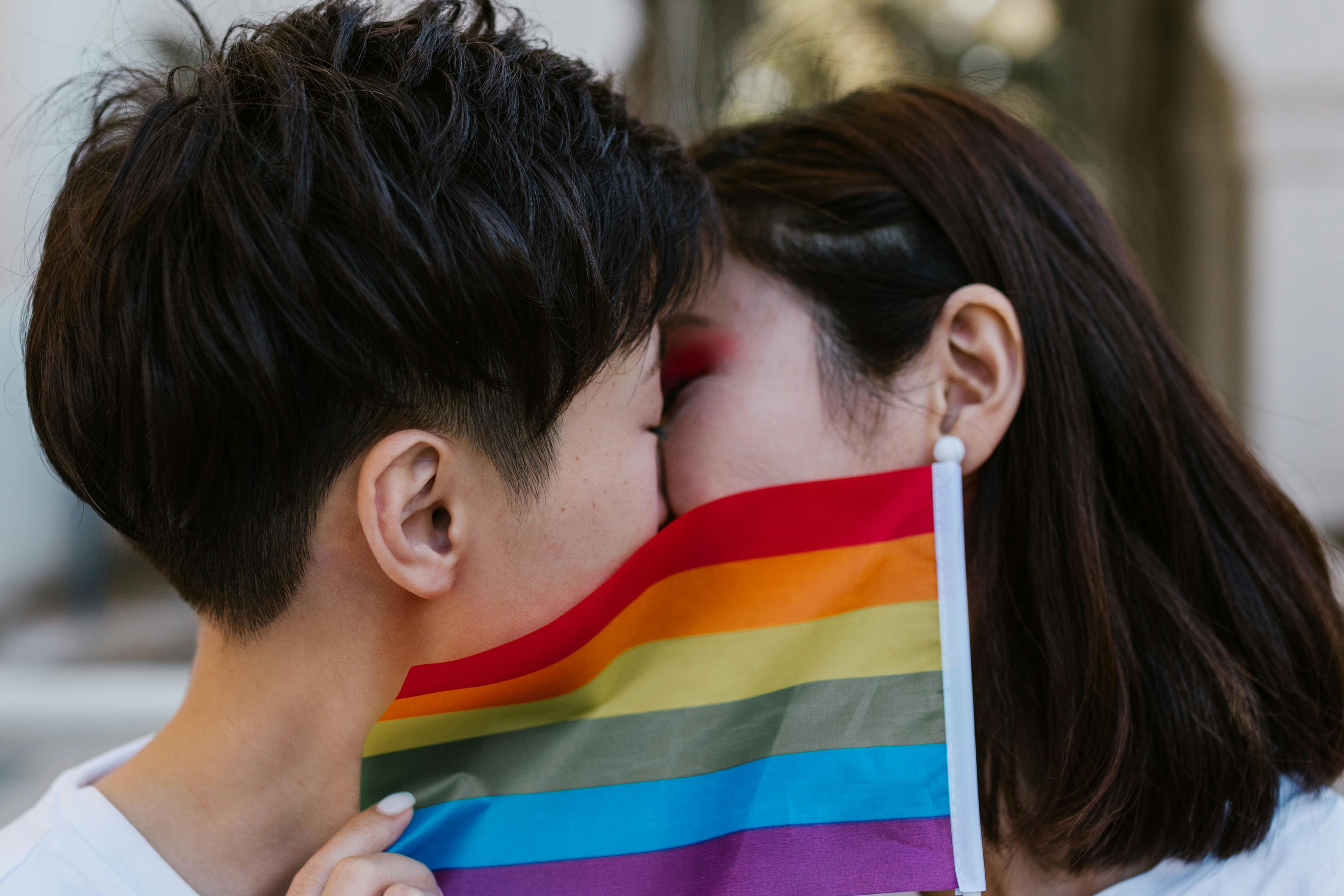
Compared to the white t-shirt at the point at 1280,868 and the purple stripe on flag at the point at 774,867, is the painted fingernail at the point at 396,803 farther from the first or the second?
the white t-shirt at the point at 1280,868

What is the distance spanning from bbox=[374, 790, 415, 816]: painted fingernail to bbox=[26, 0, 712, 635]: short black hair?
0.29 m

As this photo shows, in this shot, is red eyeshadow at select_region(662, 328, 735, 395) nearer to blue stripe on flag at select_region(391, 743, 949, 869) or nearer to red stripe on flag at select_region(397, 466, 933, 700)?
red stripe on flag at select_region(397, 466, 933, 700)

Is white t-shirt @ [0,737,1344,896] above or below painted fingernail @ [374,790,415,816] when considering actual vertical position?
below

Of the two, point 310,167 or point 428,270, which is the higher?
point 310,167

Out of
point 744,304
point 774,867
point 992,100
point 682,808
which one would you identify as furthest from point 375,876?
point 992,100

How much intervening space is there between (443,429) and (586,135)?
1.45ft

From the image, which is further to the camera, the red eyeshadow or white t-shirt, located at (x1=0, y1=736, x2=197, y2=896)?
the red eyeshadow

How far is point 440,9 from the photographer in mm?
1250

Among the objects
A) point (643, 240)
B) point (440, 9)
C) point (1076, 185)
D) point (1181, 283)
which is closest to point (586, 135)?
point (643, 240)

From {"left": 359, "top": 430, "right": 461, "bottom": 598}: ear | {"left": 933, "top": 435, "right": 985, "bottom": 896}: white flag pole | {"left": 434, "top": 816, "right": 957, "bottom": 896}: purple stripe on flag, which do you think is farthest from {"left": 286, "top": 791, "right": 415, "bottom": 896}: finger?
{"left": 933, "top": 435, "right": 985, "bottom": 896}: white flag pole

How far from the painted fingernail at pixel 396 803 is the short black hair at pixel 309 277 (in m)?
0.29

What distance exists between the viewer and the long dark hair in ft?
4.51

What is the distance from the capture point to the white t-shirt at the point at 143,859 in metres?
1.18

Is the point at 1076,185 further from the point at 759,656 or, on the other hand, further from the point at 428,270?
the point at 428,270
